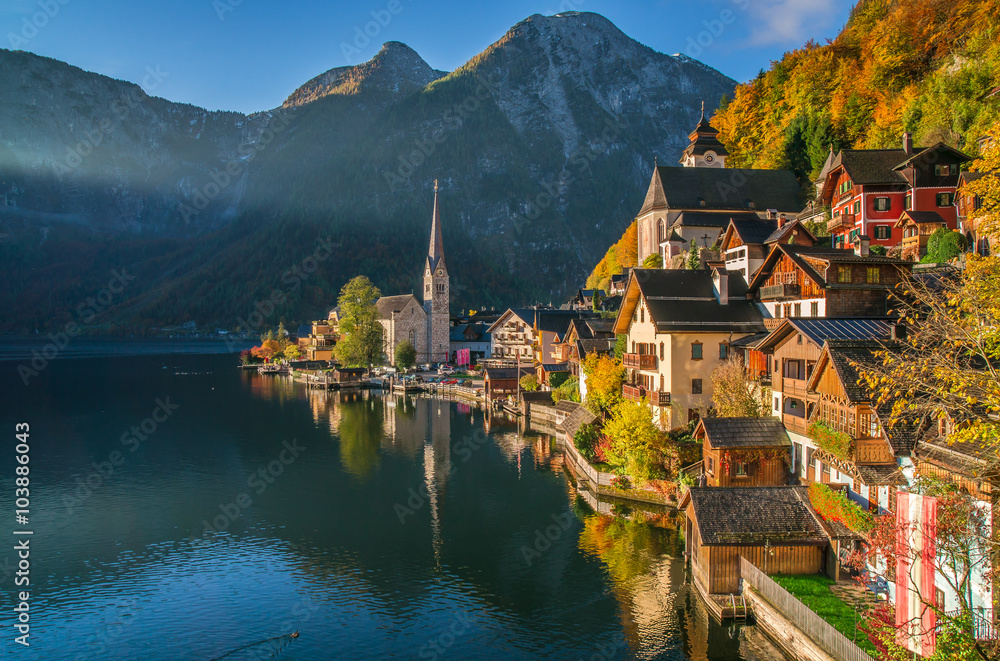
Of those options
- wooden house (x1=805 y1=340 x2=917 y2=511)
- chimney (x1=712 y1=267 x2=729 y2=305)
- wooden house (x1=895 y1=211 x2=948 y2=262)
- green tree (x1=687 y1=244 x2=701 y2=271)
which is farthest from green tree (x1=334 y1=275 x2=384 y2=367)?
wooden house (x1=805 y1=340 x2=917 y2=511)

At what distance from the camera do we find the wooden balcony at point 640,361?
120ft

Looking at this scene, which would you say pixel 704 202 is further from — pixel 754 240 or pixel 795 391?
pixel 795 391

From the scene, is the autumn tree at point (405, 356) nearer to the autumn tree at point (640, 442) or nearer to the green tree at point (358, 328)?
the green tree at point (358, 328)

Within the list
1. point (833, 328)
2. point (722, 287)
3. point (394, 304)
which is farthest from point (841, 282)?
point (394, 304)

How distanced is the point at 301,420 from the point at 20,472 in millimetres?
24793

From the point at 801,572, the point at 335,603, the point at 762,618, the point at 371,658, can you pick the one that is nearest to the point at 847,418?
the point at 801,572

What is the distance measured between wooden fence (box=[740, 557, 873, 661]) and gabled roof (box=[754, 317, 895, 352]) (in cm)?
966

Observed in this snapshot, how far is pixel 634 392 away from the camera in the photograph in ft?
124

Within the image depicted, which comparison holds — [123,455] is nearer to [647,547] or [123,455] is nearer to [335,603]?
[335,603]

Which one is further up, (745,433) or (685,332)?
(685,332)

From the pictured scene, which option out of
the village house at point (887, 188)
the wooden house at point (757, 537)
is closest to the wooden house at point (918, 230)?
the village house at point (887, 188)

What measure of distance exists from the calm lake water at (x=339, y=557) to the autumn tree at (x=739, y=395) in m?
6.20

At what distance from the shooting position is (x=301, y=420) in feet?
206

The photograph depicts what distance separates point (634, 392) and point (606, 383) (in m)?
3.73
